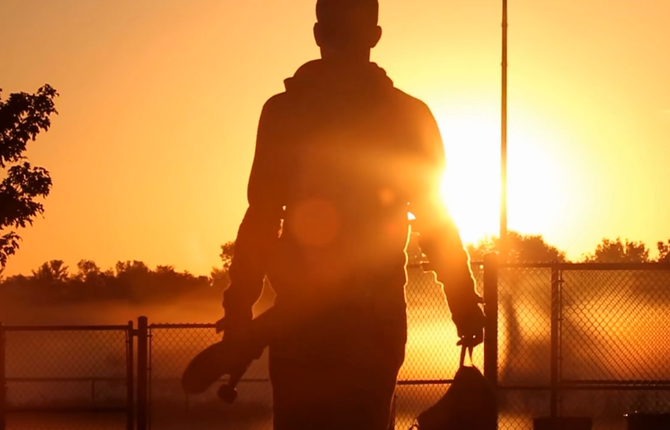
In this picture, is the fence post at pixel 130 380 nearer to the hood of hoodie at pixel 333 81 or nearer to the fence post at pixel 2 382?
the fence post at pixel 2 382

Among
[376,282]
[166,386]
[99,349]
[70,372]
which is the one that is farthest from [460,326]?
[70,372]

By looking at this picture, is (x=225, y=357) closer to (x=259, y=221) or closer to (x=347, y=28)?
(x=259, y=221)

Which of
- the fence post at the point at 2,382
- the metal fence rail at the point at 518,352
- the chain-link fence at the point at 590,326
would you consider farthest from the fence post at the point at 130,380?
the chain-link fence at the point at 590,326

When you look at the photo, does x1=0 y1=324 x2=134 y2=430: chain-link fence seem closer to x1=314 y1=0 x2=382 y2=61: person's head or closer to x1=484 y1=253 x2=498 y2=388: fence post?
x1=484 y1=253 x2=498 y2=388: fence post

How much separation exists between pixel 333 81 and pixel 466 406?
1769mm

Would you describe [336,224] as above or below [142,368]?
above

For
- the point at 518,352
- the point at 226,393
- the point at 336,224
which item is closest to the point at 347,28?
the point at 336,224

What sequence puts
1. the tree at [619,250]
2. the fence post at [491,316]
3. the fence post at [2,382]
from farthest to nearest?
the tree at [619,250], the fence post at [2,382], the fence post at [491,316]

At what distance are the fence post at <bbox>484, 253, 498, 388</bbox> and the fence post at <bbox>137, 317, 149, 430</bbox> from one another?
3.87 m

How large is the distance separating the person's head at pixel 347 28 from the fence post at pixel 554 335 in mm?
7860

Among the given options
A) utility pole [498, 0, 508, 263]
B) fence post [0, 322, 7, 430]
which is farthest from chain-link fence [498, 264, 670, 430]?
fence post [0, 322, 7, 430]

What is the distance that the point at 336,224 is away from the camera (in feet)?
20.6

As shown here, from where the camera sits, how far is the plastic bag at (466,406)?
251 inches

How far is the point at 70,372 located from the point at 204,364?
20831 millimetres
